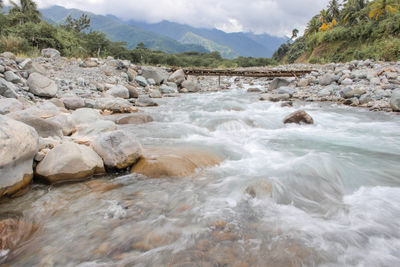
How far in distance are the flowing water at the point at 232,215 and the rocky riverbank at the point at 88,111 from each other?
0.87ft

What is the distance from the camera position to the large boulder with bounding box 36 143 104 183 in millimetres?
3219

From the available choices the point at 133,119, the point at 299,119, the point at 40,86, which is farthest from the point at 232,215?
the point at 40,86

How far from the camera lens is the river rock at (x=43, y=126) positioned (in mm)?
4094

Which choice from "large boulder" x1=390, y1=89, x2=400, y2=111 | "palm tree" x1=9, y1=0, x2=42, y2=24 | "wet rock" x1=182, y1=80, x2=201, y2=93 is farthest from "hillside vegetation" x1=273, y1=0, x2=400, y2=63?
"palm tree" x1=9, y1=0, x2=42, y2=24

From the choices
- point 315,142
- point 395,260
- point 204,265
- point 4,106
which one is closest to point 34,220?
point 204,265

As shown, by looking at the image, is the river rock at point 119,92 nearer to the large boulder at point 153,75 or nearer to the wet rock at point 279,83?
the large boulder at point 153,75

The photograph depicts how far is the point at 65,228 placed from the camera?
8.13ft

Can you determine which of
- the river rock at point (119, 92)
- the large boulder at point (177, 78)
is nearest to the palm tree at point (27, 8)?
the large boulder at point (177, 78)

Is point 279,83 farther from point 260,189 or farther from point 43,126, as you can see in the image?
point 43,126

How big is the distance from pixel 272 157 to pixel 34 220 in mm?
4102

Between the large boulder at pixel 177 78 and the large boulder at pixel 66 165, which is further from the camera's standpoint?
the large boulder at pixel 177 78

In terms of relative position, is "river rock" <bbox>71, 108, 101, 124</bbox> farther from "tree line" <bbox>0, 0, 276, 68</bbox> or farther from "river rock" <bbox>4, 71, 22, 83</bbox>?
"tree line" <bbox>0, 0, 276, 68</bbox>

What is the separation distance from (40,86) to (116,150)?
22.1ft

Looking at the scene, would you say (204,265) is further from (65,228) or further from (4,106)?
(4,106)
